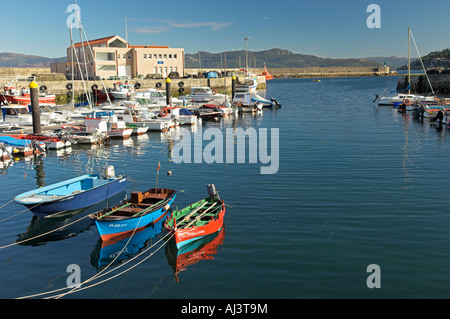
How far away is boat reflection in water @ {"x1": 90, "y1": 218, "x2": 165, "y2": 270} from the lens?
1524 centimetres

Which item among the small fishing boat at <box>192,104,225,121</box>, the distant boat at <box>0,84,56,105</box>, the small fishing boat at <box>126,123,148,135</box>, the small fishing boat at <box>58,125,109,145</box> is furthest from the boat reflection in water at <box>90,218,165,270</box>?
the distant boat at <box>0,84,56,105</box>

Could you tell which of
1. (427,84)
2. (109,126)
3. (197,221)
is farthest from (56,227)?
(427,84)

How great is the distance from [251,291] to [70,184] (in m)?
11.8

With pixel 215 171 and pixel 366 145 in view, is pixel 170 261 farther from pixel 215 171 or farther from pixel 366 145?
pixel 366 145

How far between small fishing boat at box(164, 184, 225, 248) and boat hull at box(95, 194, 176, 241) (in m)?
1.12

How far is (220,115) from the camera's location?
194 ft

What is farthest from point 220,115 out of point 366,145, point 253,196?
point 253,196

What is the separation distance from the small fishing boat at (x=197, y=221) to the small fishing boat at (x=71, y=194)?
5.27 meters

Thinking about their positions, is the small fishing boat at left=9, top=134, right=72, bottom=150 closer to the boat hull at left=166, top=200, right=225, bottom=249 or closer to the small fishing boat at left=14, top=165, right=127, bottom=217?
the small fishing boat at left=14, top=165, right=127, bottom=217

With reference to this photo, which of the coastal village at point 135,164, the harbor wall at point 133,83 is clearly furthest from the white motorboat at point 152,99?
the harbor wall at point 133,83

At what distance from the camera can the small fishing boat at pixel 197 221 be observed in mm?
15578

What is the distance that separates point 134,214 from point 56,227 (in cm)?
371

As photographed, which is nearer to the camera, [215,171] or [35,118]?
[215,171]

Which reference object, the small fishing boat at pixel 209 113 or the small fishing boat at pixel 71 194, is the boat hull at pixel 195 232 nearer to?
the small fishing boat at pixel 71 194
